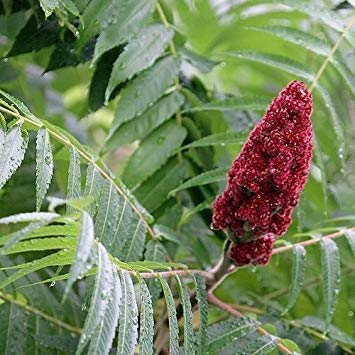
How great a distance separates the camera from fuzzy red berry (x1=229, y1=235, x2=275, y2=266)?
110 centimetres

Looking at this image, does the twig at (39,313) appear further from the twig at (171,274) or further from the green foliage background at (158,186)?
the twig at (171,274)

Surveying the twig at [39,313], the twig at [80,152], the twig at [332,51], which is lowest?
the twig at [39,313]

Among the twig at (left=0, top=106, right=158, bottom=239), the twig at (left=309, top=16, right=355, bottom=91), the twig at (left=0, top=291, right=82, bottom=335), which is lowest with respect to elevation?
the twig at (left=0, top=291, right=82, bottom=335)

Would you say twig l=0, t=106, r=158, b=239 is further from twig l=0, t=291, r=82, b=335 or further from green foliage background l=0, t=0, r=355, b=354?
twig l=0, t=291, r=82, b=335

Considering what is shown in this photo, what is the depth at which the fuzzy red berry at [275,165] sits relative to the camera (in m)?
1.00

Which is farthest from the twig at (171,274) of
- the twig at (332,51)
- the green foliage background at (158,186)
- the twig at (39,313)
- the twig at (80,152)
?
the twig at (332,51)

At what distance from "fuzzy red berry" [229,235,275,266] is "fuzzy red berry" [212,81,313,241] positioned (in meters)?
0.04

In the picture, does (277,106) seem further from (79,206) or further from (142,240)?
(79,206)

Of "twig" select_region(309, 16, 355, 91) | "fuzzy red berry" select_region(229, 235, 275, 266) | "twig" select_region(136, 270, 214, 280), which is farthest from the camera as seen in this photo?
"twig" select_region(309, 16, 355, 91)

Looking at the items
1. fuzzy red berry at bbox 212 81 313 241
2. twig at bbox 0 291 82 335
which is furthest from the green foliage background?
fuzzy red berry at bbox 212 81 313 241

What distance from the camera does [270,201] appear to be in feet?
3.37

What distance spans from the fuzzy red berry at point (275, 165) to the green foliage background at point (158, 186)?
0.13 metres

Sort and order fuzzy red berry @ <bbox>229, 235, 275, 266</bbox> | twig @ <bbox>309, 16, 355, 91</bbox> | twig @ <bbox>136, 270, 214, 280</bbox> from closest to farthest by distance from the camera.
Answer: twig @ <bbox>136, 270, 214, 280</bbox>
fuzzy red berry @ <bbox>229, 235, 275, 266</bbox>
twig @ <bbox>309, 16, 355, 91</bbox>

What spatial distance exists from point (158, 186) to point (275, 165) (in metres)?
0.39
